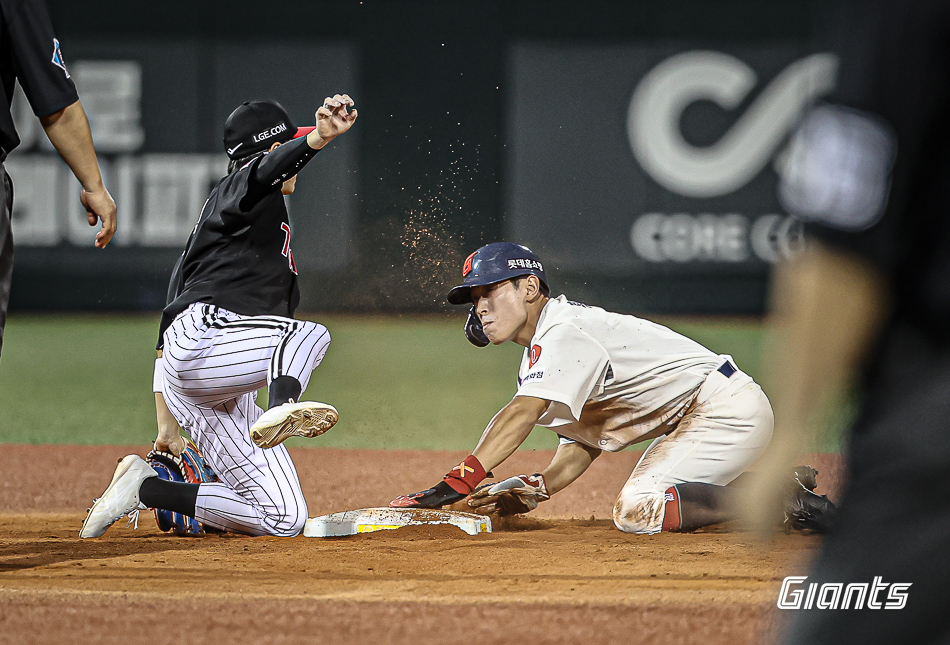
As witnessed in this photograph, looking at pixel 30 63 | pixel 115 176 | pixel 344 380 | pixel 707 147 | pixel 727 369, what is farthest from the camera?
pixel 707 147

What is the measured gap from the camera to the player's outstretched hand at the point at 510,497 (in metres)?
3.78

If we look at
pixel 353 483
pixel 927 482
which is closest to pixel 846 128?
pixel 927 482

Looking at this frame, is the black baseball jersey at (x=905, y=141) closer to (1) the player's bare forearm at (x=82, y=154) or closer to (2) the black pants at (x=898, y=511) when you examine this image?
(2) the black pants at (x=898, y=511)

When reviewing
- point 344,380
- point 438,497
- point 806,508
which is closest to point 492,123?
point 344,380

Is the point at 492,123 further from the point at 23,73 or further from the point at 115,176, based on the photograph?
the point at 23,73

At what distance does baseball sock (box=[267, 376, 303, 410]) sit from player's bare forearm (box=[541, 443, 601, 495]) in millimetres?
1250

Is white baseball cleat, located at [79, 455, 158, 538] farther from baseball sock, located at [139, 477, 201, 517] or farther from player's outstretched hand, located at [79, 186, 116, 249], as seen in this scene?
player's outstretched hand, located at [79, 186, 116, 249]

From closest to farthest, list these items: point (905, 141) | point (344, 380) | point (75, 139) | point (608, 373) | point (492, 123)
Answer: point (905, 141) → point (75, 139) → point (608, 373) → point (344, 380) → point (492, 123)

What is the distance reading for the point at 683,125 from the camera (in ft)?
44.8

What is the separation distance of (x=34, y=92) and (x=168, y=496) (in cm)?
141

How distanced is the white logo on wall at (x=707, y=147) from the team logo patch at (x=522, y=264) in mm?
9995

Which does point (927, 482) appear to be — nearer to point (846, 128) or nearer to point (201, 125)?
point (846, 128)

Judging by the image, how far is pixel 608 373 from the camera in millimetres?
3537

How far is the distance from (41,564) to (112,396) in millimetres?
5455
